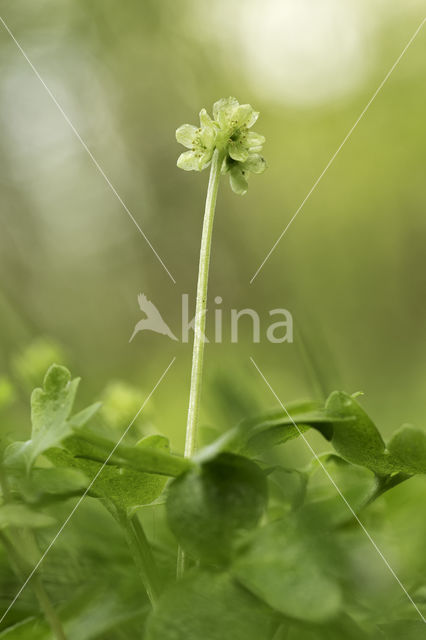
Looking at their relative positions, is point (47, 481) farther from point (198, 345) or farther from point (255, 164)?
point (255, 164)

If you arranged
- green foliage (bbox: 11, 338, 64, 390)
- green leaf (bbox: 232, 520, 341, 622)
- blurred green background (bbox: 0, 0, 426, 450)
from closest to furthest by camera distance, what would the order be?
green leaf (bbox: 232, 520, 341, 622) → green foliage (bbox: 11, 338, 64, 390) → blurred green background (bbox: 0, 0, 426, 450)

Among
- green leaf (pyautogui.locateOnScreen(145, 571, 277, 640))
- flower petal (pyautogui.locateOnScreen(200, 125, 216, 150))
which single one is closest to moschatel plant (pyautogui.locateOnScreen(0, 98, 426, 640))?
green leaf (pyautogui.locateOnScreen(145, 571, 277, 640))

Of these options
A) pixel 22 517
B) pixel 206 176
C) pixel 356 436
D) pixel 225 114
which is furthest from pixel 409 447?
pixel 206 176

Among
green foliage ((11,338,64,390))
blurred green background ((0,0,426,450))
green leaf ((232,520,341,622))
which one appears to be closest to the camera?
green leaf ((232,520,341,622))

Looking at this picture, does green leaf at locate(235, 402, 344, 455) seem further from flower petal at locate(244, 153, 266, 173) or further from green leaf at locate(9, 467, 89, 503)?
flower petal at locate(244, 153, 266, 173)

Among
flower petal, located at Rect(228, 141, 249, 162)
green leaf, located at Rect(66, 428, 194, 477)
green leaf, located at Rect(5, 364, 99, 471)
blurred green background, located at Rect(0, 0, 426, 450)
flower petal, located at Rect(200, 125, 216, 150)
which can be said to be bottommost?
green leaf, located at Rect(66, 428, 194, 477)

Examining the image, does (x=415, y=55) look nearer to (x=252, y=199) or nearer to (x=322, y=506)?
(x=252, y=199)

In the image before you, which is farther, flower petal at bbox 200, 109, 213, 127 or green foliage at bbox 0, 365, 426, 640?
flower petal at bbox 200, 109, 213, 127

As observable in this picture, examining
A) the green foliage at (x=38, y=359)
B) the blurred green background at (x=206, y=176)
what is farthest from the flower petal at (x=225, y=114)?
the blurred green background at (x=206, y=176)
